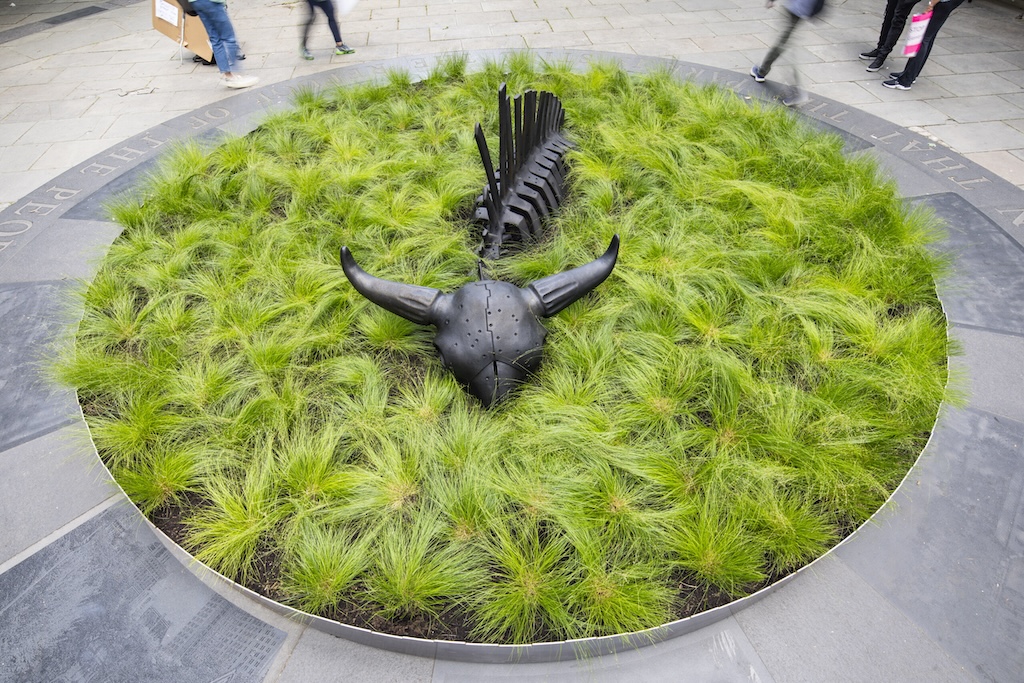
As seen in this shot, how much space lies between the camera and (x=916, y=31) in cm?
609

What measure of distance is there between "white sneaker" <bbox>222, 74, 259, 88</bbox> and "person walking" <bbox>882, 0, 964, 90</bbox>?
24.7ft

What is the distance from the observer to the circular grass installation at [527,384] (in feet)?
8.16

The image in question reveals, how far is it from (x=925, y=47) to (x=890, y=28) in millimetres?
612

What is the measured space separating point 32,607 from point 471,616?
6.37 ft

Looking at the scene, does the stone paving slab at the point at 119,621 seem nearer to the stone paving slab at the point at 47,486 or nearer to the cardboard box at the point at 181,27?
the stone paving slab at the point at 47,486

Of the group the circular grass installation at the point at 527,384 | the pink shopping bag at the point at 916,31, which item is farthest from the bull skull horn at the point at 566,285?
the pink shopping bag at the point at 916,31

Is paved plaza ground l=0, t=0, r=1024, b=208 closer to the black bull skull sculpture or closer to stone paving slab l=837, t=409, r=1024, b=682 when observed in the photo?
stone paving slab l=837, t=409, r=1024, b=682

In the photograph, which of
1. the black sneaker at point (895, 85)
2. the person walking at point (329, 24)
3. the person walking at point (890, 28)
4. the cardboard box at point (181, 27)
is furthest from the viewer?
the person walking at point (329, 24)

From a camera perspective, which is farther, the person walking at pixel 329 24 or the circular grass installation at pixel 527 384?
the person walking at pixel 329 24

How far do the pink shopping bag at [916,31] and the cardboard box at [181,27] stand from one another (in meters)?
8.22

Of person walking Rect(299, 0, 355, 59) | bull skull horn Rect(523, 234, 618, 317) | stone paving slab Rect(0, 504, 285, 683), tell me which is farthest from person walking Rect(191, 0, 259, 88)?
stone paving slab Rect(0, 504, 285, 683)

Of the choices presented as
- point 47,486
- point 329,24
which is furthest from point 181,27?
point 47,486

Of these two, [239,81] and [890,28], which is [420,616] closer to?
[239,81]

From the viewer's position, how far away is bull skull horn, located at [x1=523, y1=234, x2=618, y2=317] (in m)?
3.12
